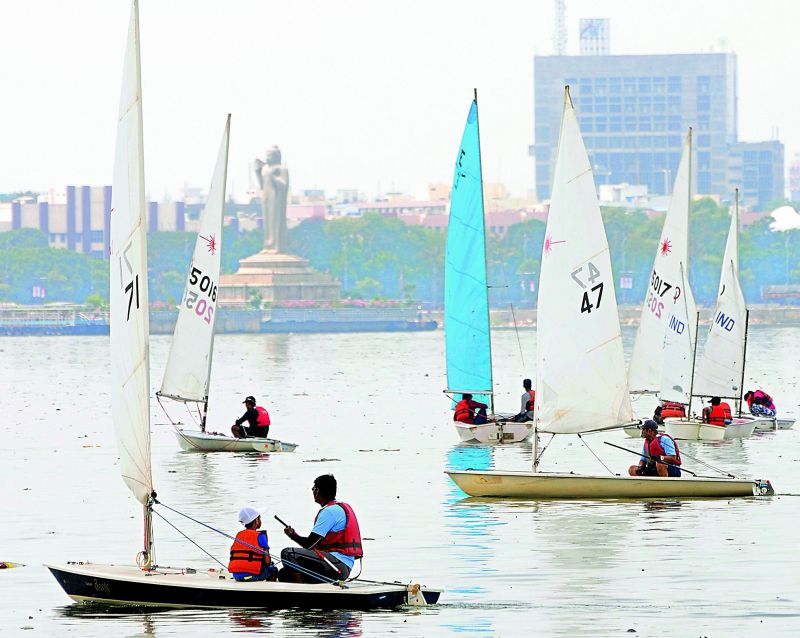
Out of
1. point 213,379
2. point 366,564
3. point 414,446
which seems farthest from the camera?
point 213,379

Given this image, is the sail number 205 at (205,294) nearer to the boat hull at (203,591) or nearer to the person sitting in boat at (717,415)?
the person sitting in boat at (717,415)

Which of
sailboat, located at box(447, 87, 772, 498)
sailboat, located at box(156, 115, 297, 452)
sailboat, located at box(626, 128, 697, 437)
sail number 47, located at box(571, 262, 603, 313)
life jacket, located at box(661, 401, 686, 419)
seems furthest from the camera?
sailboat, located at box(626, 128, 697, 437)

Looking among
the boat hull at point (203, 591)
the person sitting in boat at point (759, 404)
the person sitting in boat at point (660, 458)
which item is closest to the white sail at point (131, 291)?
the boat hull at point (203, 591)

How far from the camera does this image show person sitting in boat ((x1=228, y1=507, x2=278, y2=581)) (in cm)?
2262

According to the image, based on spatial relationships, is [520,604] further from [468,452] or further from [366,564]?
[468,452]

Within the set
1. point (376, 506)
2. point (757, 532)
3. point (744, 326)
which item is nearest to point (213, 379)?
point (744, 326)

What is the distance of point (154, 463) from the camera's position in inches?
1759

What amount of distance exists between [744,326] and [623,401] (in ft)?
61.9

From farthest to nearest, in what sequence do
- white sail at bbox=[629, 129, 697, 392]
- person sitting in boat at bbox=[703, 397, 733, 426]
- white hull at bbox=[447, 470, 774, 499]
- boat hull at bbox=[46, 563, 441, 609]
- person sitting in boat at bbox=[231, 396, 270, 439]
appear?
1. white sail at bbox=[629, 129, 697, 392]
2. person sitting in boat at bbox=[703, 397, 733, 426]
3. person sitting in boat at bbox=[231, 396, 270, 439]
4. white hull at bbox=[447, 470, 774, 499]
5. boat hull at bbox=[46, 563, 441, 609]

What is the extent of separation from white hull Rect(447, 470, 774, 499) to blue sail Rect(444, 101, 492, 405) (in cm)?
1318

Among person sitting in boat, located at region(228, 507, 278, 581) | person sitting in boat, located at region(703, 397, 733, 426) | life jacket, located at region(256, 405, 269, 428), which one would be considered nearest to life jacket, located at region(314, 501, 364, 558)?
person sitting in boat, located at region(228, 507, 278, 581)

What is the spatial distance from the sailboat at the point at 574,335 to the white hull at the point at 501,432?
11.3 metres

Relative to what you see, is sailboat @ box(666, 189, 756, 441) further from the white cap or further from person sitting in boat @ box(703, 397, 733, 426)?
the white cap

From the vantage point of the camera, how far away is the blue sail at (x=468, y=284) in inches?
1836
